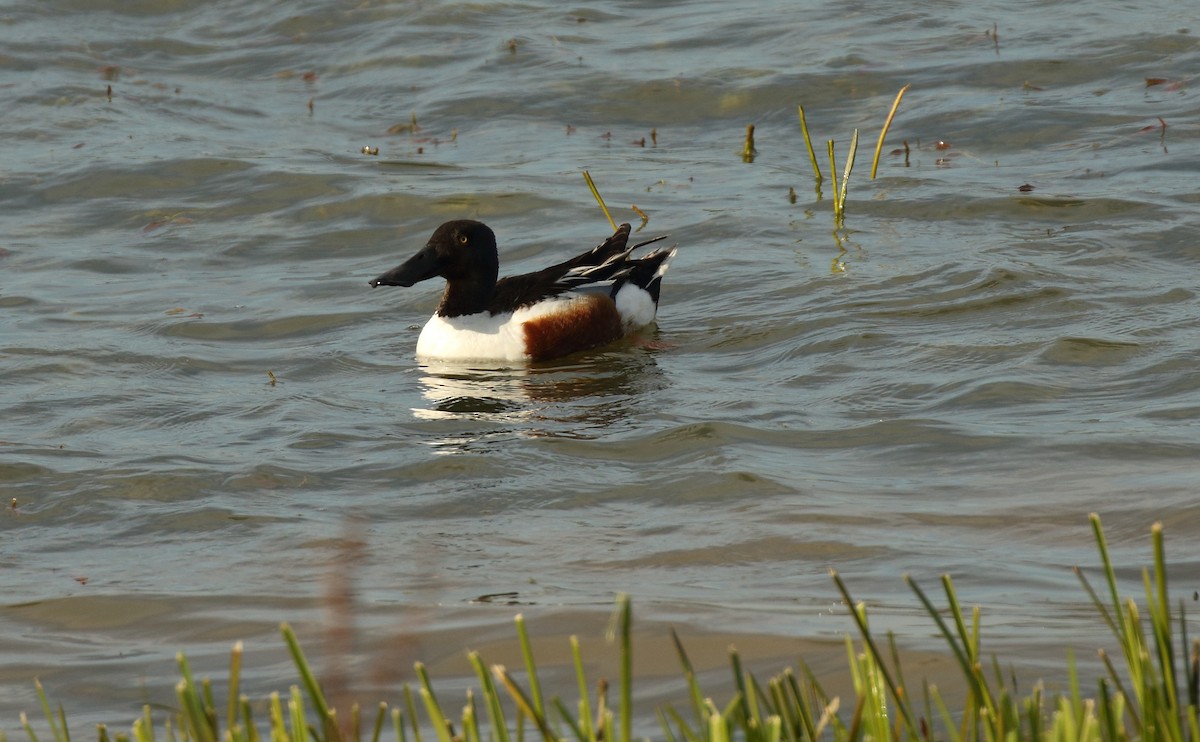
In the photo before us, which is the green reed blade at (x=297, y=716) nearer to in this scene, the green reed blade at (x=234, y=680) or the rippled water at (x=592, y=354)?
the green reed blade at (x=234, y=680)

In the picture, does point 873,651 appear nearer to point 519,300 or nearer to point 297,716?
point 297,716

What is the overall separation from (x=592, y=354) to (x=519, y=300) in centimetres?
53

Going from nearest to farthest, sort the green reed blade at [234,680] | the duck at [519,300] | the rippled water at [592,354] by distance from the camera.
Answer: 1. the green reed blade at [234,680]
2. the rippled water at [592,354]
3. the duck at [519,300]

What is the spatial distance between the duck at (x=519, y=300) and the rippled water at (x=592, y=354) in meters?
0.21

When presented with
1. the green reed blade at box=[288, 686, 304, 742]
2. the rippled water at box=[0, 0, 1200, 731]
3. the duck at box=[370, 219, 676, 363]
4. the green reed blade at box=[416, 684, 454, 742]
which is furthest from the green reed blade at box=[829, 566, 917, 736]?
the duck at box=[370, 219, 676, 363]

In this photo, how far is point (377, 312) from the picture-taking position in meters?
9.70

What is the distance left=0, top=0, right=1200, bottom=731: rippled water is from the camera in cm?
486

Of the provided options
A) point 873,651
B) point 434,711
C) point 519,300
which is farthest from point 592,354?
point 434,711

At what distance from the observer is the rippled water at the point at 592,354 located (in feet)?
15.9

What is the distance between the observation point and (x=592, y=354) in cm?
Answer: 897

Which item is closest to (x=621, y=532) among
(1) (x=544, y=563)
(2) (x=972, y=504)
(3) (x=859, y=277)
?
(1) (x=544, y=563)

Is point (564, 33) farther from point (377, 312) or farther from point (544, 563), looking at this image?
point (544, 563)

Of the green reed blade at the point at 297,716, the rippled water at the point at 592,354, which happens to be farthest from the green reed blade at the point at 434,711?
the rippled water at the point at 592,354

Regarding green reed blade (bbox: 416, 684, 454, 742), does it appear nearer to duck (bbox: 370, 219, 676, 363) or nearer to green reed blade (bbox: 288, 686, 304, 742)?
green reed blade (bbox: 288, 686, 304, 742)
